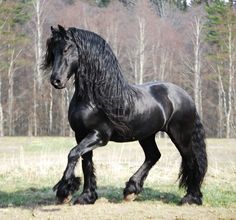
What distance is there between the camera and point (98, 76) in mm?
6148

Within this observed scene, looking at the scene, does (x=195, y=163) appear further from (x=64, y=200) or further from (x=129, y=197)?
(x=64, y=200)

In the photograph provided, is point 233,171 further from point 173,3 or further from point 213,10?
point 173,3

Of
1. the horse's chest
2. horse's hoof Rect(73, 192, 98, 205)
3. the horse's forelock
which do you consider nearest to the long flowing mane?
the horse's chest

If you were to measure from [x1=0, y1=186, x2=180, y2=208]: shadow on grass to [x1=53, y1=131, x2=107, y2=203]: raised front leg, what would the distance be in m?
0.60

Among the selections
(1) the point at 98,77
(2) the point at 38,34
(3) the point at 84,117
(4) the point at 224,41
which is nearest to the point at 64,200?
(3) the point at 84,117

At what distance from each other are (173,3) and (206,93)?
12.9m

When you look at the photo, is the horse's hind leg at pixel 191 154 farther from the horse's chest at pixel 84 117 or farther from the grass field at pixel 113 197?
the horse's chest at pixel 84 117

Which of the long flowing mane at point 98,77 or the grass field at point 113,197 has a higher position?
the long flowing mane at point 98,77

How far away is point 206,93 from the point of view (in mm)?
47781

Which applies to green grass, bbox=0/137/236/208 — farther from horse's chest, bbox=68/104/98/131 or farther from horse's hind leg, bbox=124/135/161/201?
horse's chest, bbox=68/104/98/131

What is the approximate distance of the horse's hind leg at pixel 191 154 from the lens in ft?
23.5

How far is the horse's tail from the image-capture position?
283 inches

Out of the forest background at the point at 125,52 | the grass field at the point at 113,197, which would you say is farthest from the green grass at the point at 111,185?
the forest background at the point at 125,52

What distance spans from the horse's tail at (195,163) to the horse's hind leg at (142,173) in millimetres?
499
